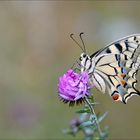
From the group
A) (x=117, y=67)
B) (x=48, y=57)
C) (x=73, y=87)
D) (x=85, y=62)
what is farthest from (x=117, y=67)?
(x=48, y=57)

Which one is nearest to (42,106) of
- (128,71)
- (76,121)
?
(76,121)

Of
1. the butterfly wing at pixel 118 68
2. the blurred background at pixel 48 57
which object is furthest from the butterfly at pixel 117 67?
the blurred background at pixel 48 57

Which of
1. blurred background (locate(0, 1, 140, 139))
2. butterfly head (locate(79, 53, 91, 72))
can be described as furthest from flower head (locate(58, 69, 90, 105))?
blurred background (locate(0, 1, 140, 139))

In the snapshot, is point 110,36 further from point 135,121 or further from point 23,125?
point 23,125

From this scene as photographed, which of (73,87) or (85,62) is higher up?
(85,62)

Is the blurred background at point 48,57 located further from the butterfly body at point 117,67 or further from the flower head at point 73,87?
the flower head at point 73,87

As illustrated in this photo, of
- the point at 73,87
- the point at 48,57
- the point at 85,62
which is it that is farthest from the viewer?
the point at 48,57

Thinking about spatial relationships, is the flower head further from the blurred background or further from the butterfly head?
the blurred background

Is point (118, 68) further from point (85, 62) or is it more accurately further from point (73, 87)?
point (73, 87)
